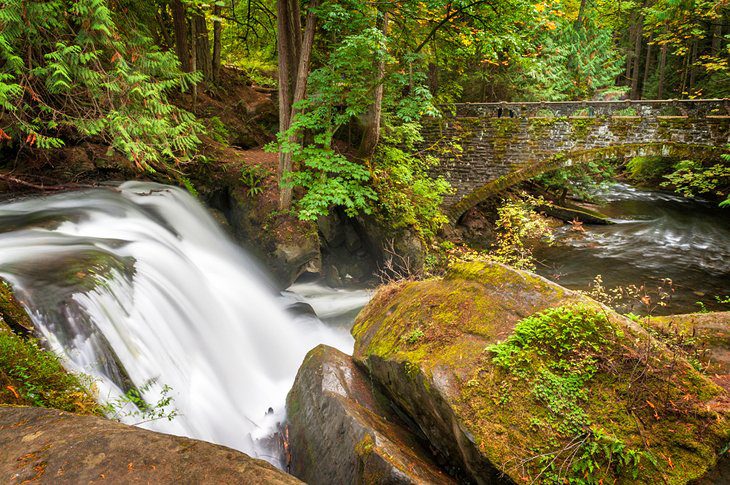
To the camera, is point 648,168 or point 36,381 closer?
point 36,381

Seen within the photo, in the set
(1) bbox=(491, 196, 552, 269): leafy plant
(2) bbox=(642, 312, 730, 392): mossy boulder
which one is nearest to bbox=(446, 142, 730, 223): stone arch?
(1) bbox=(491, 196, 552, 269): leafy plant

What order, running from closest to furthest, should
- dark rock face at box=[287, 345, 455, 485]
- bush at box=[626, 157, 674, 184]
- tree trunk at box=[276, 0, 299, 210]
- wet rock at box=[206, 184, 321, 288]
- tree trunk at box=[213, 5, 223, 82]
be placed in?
dark rock face at box=[287, 345, 455, 485] → tree trunk at box=[276, 0, 299, 210] → wet rock at box=[206, 184, 321, 288] → tree trunk at box=[213, 5, 223, 82] → bush at box=[626, 157, 674, 184]

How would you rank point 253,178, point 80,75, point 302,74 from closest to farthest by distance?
point 80,75
point 302,74
point 253,178

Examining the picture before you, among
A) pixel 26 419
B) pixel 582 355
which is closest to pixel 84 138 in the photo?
pixel 26 419

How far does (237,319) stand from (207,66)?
930cm

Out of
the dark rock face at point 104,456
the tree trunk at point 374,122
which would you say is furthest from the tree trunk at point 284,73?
the dark rock face at point 104,456

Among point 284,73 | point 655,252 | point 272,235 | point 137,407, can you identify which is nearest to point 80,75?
point 284,73

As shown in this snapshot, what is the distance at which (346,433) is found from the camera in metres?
3.41

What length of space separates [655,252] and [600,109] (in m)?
5.25

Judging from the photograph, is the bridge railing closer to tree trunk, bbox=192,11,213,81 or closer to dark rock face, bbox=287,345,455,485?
tree trunk, bbox=192,11,213,81

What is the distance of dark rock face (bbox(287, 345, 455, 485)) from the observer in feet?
9.87

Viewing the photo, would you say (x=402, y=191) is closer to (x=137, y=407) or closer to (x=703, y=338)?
(x=703, y=338)

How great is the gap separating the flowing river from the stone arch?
280 cm

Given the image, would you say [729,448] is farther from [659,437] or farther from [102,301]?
[102,301]
